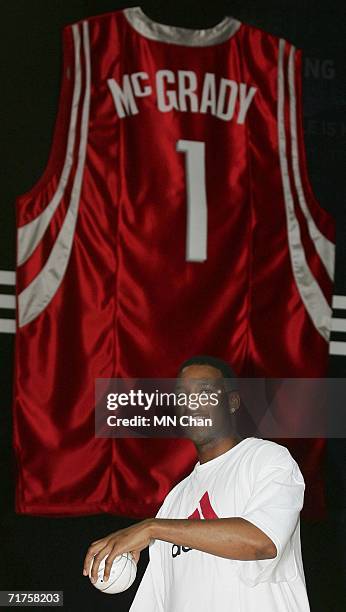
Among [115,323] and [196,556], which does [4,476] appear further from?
[196,556]

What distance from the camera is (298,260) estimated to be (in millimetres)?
2908

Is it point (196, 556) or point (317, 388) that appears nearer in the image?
point (196, 556)

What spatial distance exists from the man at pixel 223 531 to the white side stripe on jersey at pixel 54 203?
0.74m

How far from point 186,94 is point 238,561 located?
60.0 inches

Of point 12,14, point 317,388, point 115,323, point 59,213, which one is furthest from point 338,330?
point 12,14

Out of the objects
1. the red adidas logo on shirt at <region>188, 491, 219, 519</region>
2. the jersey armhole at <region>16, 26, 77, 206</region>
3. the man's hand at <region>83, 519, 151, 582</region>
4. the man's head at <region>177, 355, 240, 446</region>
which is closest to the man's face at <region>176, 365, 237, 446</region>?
the man's head at <region>177, 355, 240, 446</region>

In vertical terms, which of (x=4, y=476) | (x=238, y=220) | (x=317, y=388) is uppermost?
(x=238, y=220)

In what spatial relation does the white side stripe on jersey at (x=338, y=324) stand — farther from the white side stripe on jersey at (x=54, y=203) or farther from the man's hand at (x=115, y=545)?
the man's hand at (x=115, y=545)

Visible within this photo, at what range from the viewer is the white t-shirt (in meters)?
1.70

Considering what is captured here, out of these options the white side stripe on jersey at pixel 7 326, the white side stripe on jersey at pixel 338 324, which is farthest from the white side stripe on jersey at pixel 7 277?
the white side stripe on jersey at pixel 338 324

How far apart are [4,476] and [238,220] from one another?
1059mm

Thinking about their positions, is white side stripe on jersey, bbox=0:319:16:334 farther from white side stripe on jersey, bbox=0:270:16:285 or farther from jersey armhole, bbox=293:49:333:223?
jersey armhole, bbox=293:49:333:223

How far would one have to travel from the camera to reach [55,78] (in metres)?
2.75

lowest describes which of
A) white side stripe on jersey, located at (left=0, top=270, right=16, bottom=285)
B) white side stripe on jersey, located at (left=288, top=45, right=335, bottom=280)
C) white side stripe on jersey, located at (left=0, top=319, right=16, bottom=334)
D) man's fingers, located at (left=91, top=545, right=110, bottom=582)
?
man's fingers, located at (left=91, top=545, right=110, bottom=582)
